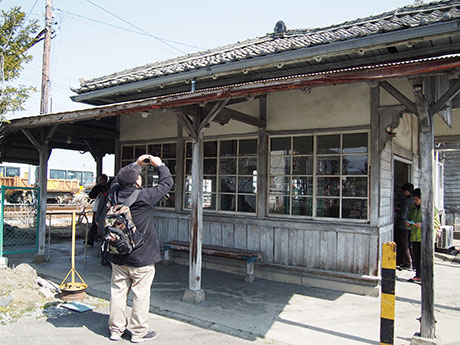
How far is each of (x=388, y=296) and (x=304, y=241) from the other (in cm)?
266

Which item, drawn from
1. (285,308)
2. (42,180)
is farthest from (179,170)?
(285,308)

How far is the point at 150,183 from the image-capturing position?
27.1ft

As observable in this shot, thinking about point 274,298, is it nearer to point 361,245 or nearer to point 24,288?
point 361,245

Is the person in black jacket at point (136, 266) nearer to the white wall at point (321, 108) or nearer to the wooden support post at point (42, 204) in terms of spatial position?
the white wall at point (321, 108)

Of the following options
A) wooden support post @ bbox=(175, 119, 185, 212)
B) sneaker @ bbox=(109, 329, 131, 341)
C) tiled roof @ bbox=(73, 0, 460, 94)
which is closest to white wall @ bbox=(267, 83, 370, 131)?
tiled roof @ bbox=(73, 0, 460, 94)

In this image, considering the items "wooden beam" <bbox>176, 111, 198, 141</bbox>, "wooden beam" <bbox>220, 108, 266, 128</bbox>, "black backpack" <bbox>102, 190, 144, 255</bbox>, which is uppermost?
"wooden beam" <bbox>220, 108, 266, 128</bbox>

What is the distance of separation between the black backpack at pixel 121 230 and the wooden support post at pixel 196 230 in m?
1.50

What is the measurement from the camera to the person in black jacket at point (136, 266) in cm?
382

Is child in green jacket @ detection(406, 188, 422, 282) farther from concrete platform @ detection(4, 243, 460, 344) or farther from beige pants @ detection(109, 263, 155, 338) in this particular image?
beige pants @ detection(109, 263, 155, 338)

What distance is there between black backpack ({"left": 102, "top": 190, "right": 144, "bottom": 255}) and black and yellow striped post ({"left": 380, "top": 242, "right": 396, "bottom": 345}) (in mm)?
2431

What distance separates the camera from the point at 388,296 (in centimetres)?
334

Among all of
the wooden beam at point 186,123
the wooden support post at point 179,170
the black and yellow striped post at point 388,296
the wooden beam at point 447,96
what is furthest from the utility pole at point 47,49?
the black and yellow striped post at point 388,296

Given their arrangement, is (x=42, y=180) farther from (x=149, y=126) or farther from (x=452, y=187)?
(x=452, y=187)

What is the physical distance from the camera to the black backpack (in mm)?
3648
